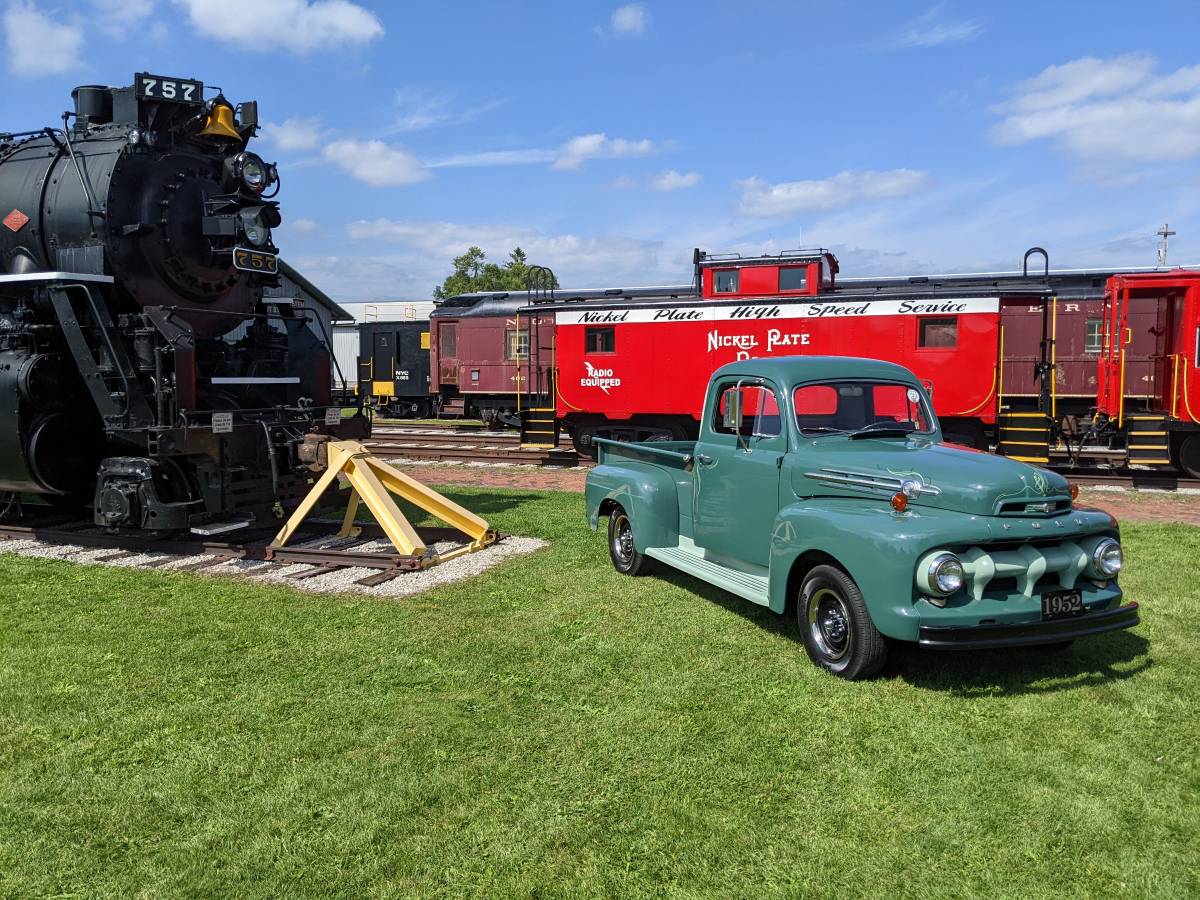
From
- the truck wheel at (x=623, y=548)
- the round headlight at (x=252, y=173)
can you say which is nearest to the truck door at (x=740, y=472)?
the truck wheel at (x=623, y=548)

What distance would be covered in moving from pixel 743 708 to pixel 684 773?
0.87 metres

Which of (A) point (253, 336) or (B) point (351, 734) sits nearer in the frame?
(B) point (351, 734)

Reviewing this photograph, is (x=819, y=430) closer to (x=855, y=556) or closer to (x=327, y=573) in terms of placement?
(x=855, y=556)

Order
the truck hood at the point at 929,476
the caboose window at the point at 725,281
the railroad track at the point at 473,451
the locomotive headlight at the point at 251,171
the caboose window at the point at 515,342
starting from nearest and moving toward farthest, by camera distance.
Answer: the truck hood at the point at 929,476, the locomotive headlight at the point at 251,171, the railroad track at the point at 473,451, the caboose window at the point at 725,281, the caboose window at the point at 515,342

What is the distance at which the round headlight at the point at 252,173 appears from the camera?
9.43 m

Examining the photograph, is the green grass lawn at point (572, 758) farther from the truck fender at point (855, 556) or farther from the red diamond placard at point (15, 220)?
the red diamond placard at point (15, 220)

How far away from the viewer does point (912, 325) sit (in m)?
14.9

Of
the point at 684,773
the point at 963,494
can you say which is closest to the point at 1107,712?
the point at 963,494

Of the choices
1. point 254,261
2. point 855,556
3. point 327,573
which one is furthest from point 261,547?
point 855,556

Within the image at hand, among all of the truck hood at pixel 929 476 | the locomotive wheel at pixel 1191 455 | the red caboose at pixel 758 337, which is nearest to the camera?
the truck hood at pixel 929 476

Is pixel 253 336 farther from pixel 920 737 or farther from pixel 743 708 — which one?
pixel 920 737

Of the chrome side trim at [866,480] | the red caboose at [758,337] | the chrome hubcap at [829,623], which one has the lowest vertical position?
the chrome hubcap at [829,623]

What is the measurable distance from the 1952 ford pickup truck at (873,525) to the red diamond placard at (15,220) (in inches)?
283

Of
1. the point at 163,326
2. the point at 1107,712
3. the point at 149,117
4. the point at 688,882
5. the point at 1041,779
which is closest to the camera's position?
the point at 688,882
